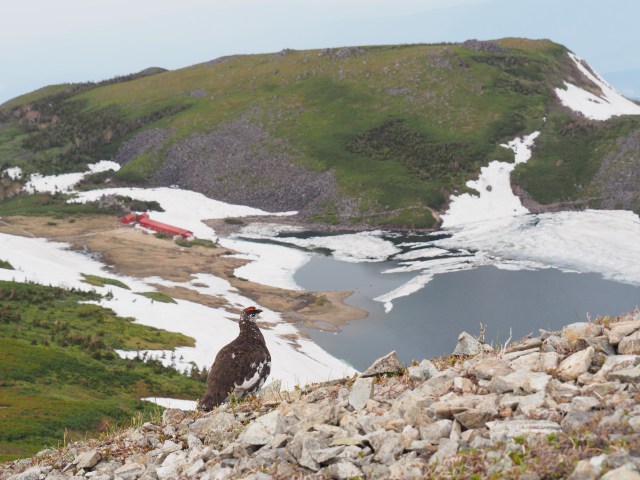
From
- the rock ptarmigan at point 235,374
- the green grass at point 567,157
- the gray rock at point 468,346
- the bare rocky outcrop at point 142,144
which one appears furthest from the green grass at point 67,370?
the green grass at point 567,157

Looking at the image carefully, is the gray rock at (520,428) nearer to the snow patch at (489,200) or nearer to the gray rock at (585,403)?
the gray rock at (585,403)

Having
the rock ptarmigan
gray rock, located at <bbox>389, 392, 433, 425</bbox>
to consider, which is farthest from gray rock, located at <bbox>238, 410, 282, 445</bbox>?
the rock ptarmigan

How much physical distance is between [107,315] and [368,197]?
56.8 m

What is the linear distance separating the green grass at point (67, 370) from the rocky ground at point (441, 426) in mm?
8002

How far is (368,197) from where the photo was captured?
10138cm

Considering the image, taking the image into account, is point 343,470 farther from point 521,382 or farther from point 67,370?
point 67,370

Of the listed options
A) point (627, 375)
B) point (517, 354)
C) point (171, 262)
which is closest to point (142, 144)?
point (171, 262)

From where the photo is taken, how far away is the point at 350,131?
11844cm

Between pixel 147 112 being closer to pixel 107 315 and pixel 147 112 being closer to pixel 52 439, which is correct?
pixel 107 315

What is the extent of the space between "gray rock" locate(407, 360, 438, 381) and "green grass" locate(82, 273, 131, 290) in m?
54.4

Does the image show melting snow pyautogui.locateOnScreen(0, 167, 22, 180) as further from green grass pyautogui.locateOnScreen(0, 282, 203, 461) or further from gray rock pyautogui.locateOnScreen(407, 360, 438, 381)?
gray rock pyautogui.locateOnScreen(407, 360, 438, 381)

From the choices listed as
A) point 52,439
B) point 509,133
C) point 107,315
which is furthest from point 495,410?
point 509,133

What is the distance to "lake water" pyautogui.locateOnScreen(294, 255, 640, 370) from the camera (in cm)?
5550

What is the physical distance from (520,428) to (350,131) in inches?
4401
